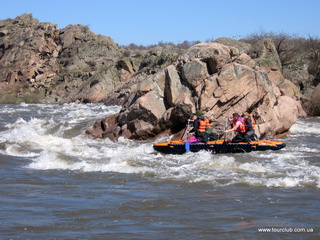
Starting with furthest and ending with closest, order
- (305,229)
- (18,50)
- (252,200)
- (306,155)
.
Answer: (18,50) < (306,155) < (252,200) < (305,229)

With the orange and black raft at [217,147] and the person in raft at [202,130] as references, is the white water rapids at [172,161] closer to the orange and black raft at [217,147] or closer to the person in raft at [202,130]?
the orange and black raft at [217,147]

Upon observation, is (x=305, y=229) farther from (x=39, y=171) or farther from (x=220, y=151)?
(x=220, y=151)

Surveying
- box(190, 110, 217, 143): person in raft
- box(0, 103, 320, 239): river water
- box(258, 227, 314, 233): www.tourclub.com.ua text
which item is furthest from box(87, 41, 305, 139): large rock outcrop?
box(258, 227, 314, 233): www.tourclub.com.ua text

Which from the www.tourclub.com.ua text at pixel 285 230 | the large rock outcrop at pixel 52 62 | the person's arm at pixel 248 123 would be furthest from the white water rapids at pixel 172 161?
the large rock outcrop at pixel 52 62

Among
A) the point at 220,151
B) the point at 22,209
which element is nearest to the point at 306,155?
the point at 220,151

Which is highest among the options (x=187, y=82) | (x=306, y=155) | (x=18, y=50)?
(x=18, y=50)

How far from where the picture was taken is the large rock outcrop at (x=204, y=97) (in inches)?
710

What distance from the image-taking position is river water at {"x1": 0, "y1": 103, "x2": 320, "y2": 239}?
625cm

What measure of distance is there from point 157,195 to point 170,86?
10.7 meters

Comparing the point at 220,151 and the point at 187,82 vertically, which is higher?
the point at 187,82

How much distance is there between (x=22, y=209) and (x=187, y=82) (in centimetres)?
1235

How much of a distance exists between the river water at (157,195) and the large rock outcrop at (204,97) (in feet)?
11.4

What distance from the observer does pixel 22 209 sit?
7.21 m

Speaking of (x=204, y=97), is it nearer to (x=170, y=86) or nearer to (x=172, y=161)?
(x=170, y=86)
